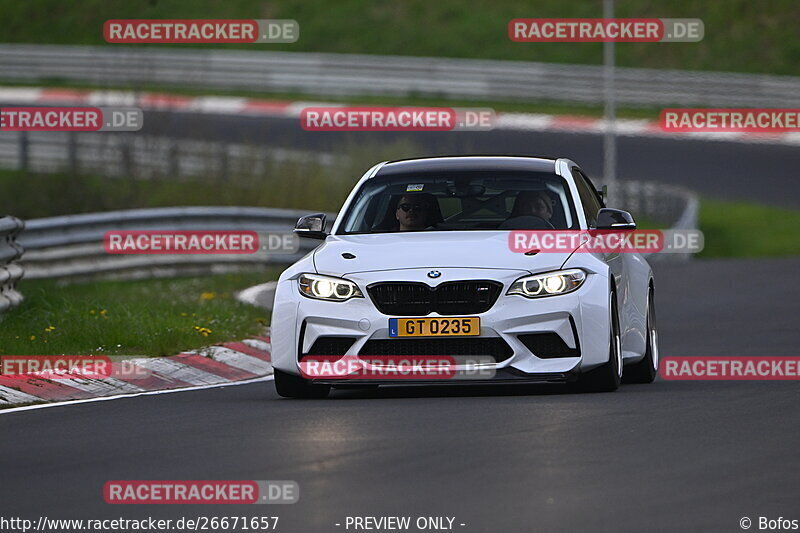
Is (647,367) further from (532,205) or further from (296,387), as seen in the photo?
(296,387)

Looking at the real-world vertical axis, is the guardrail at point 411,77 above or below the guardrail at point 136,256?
above

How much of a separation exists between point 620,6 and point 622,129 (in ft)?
40.7

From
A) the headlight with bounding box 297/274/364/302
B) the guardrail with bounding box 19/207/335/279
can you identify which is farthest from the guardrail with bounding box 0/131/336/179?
the headlight with bounding box 297/274/364/302

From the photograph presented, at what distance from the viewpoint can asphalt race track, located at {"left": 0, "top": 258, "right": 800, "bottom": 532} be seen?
25.3 ft

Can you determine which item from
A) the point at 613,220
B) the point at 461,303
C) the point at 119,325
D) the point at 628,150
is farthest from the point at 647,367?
the point at 628,150

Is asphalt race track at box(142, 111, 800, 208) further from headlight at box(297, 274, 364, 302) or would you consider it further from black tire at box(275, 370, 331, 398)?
headlight at box(297, 274, 364, 302)

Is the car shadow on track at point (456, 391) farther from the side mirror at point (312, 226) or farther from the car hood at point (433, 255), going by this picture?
the side mirror at point (312, 226)

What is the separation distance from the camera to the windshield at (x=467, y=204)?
12539 millimetres

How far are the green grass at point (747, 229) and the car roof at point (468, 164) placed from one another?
1834cm

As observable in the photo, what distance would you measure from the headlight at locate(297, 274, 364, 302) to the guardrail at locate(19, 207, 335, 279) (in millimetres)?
10355

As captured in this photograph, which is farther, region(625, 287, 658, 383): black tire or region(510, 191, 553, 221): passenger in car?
region(625, 287, 658, 383): black tire

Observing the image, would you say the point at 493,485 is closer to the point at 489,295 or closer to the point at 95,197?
the point at 489,295

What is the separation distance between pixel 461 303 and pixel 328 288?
2.70 ft

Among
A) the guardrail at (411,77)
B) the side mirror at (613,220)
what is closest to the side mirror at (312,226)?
the side mirror at (613,220)
